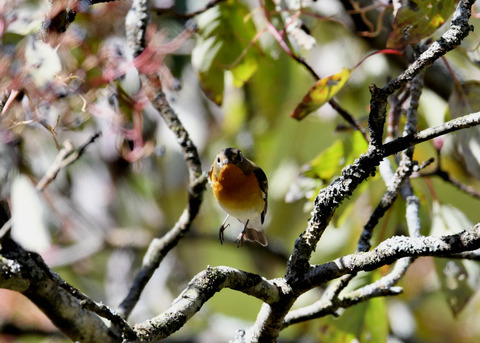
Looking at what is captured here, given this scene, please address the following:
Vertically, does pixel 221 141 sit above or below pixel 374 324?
above

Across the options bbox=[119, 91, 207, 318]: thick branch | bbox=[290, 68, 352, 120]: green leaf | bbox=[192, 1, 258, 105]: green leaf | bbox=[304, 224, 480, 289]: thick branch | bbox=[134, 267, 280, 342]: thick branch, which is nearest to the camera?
bbox=[304, 224, 480, 289]: thick branch

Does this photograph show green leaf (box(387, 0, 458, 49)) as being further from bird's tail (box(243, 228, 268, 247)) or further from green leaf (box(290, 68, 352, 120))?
bird's tail (box(243, 228, 268, 247))

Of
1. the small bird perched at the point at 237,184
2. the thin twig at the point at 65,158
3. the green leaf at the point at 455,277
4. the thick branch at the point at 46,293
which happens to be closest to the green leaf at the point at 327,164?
the green leaf at the point at 455,277

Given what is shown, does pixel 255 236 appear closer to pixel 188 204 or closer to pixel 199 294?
pixel 188 204

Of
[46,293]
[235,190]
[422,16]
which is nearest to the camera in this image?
[46,293]

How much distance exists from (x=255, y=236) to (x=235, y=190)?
1.34 ft

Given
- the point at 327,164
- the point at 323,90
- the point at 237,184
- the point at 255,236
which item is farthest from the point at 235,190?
the point at 323,90

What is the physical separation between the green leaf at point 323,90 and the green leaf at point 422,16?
0.18 meters

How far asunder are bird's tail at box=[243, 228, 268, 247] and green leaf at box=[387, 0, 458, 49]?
4.18 feet

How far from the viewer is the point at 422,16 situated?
1517 millimetres

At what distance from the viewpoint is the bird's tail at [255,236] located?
2.64 meters

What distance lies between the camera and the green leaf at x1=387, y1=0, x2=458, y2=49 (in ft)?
4.97

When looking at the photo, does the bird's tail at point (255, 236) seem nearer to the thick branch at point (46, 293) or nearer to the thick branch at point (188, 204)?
the thick branch at point (188, 204)

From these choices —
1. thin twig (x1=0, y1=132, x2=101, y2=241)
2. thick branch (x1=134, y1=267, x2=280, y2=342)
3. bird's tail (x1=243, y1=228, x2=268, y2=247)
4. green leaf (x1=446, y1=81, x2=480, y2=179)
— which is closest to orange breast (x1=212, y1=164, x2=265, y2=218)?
bird's tail (x1=243, y1=228, x2=268, y2=247)
